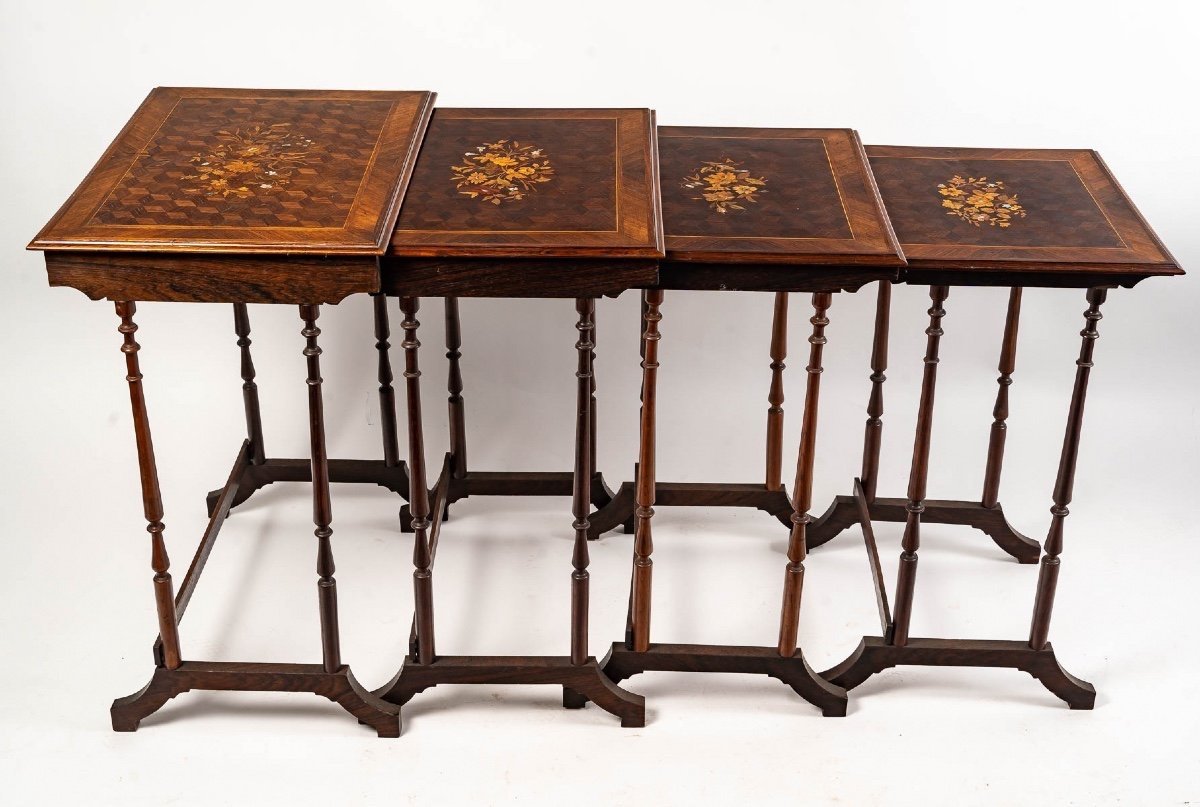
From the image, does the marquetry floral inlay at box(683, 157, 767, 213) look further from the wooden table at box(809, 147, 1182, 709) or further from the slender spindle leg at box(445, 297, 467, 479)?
the slender spindle leg at box(445, 297, 467, 479)

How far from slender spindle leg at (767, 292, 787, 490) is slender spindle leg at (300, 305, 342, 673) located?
57.0 inches

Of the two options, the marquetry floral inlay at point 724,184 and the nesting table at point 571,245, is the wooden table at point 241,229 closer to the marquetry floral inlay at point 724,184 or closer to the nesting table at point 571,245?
the nesting table at point 571,245

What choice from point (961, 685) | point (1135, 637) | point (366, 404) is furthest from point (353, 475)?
point (1135, 637)

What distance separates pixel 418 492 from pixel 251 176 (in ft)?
2.84

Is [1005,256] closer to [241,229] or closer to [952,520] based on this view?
[952,520]

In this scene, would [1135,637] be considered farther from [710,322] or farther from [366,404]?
[366,404]

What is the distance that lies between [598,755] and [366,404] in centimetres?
193

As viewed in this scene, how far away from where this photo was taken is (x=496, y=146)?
413 centimetres

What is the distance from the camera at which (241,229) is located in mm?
3604

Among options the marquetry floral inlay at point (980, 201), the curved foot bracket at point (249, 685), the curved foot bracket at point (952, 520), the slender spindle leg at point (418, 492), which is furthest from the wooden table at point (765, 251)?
the curved foot bracket at point (952, 520)

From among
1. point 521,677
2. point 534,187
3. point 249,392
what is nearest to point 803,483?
point 521,677

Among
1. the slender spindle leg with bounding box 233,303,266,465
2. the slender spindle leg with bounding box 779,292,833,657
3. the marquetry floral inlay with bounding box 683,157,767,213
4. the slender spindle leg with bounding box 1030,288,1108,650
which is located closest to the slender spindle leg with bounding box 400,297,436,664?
the marquetry floral inlay with bounding box 683,157,767,213

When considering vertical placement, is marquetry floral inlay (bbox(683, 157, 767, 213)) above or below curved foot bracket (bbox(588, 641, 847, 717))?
above

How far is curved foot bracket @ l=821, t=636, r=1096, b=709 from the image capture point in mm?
4234
